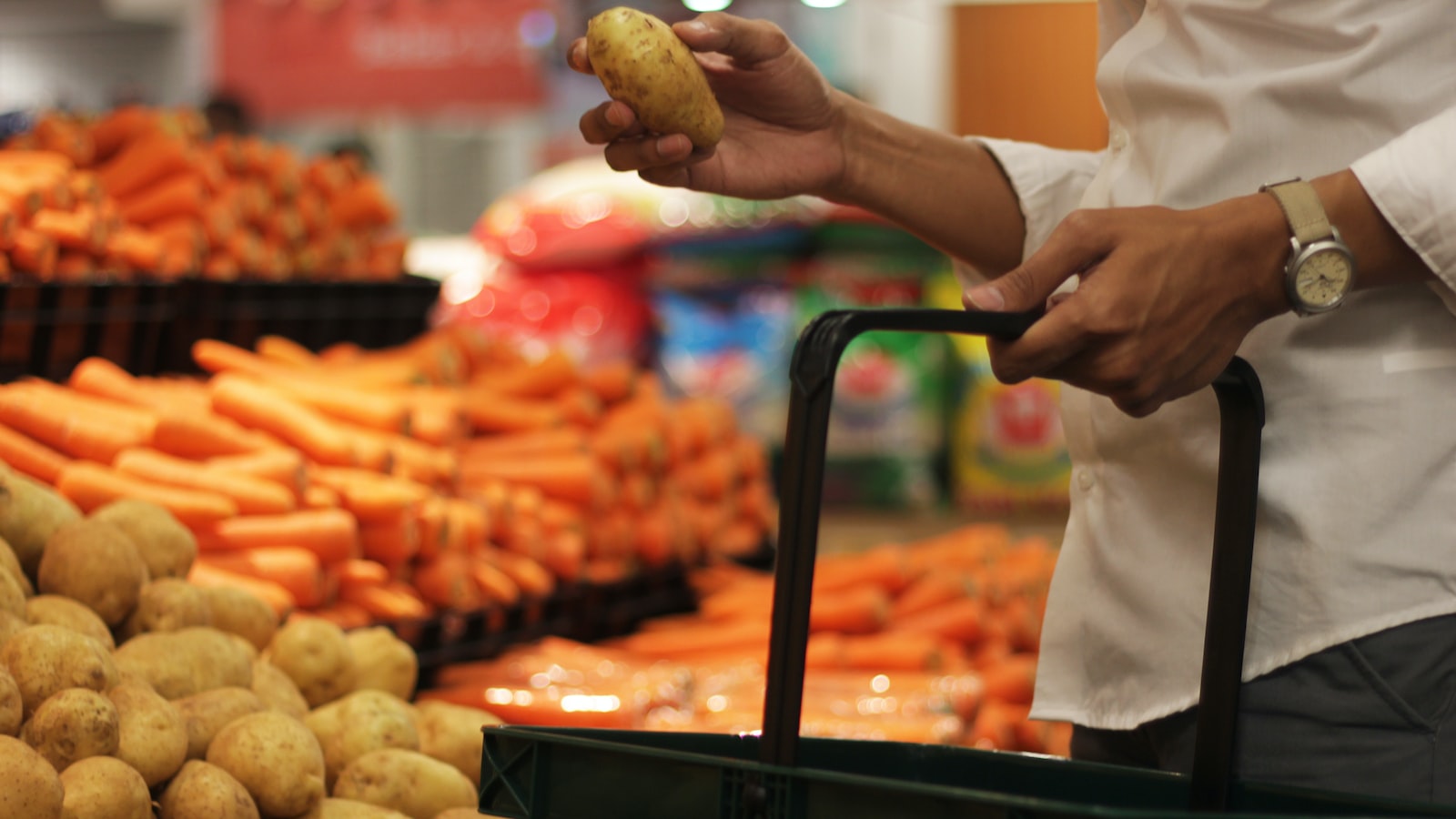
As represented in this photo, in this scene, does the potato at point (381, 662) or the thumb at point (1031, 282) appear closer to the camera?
the thumb at point (1031, 282)

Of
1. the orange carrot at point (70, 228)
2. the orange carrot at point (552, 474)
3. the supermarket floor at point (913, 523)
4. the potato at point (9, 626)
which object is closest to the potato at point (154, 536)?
the potato at point (9, 626)

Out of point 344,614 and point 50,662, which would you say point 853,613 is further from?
point 50,662

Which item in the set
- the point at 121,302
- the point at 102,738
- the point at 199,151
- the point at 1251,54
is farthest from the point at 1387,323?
the point at 199,151

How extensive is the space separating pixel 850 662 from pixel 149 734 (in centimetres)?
185

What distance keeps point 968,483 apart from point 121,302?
12.7 feet

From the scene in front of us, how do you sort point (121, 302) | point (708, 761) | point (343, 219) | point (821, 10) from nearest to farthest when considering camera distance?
1. point (708, 761)
2. point (121, 302)
3. point (343, 219)
4. point (821, 10)

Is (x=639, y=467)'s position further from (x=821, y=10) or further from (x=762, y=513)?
(x=821, y=10)

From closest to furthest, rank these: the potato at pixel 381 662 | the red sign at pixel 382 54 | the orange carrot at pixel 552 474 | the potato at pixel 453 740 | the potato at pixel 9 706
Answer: the potato at pixel 9 706 < the potato at pixel 453 740 < the potato at pixel 381 662 < the orange carrot at pixel 552 474 < the red sign at pixel 382 54

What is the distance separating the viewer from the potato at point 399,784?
1.56 meters

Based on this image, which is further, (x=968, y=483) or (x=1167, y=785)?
(x=968, y=483)

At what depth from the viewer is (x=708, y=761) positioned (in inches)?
37.6

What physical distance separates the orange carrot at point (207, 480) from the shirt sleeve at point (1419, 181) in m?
1.92

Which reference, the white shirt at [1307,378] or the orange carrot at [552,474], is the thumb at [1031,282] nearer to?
the white shirt at [1307,378]

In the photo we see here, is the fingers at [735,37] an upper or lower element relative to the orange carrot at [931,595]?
upper
